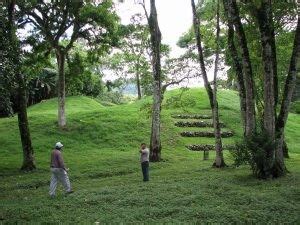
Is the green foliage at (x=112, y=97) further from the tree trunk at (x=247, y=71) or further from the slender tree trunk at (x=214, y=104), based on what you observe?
the tree trunk at (x=247, y=71)

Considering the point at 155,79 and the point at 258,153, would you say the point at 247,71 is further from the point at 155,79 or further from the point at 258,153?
the point at 155,79

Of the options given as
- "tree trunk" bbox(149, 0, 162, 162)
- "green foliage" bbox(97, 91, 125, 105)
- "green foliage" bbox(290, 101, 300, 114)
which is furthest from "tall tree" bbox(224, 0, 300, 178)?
"green foliage" bbox(97, 91, 125, 105)

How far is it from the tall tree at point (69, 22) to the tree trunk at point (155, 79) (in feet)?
20.0

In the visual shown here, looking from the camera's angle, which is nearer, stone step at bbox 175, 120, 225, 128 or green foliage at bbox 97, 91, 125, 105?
stone step at bbox 175, 120, 225, 128

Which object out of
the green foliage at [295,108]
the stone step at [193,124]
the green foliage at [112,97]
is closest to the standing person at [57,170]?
the stone step at [193,124]

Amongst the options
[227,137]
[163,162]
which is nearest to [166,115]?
[227,137]

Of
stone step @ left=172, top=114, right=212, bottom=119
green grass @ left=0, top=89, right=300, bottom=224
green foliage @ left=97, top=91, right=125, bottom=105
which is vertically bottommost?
green grass @ left=0, top=89, right=300, bottom=224

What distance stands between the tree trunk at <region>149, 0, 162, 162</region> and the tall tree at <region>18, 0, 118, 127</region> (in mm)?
6105

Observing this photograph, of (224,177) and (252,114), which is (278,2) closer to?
(252,114)

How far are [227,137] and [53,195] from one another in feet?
85.1

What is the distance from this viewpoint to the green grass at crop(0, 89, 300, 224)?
1405 cm

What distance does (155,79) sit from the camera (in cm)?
2861

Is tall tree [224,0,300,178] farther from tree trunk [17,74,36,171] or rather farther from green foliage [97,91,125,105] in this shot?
green foliage [97,91,125,105]

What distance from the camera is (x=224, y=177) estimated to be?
20188mm
